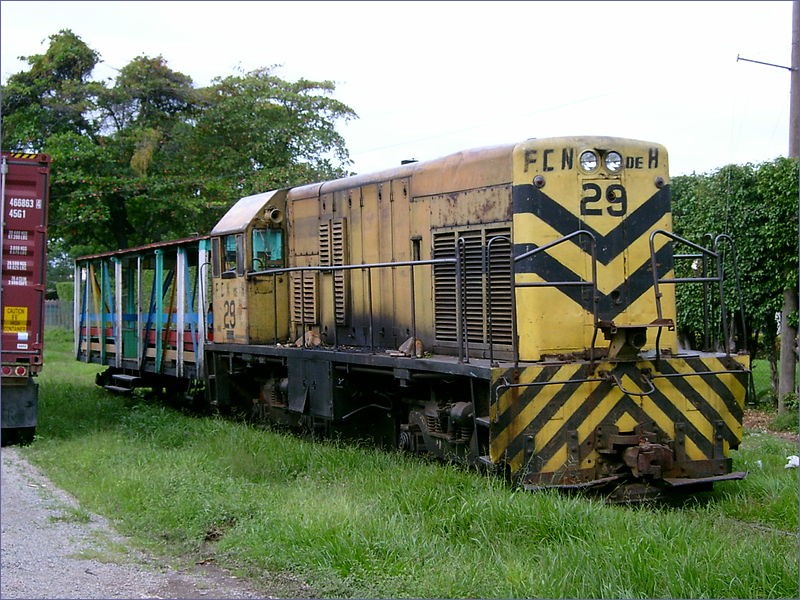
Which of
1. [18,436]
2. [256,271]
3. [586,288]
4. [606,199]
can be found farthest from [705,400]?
[18,436]

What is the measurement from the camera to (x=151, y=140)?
19.3 m

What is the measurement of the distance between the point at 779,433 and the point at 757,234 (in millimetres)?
2646

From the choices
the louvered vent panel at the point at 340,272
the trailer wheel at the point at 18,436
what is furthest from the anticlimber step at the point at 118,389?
the louvered vent panel at the point at 340,272

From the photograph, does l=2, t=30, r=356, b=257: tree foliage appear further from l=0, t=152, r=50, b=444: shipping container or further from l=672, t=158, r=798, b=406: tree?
l=672, t=158, r=798, b=406: tree

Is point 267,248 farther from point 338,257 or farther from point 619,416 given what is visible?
point 619,416

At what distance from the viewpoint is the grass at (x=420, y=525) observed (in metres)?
4.66

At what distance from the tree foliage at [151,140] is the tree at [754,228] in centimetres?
875

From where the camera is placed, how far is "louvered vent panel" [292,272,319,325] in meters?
10.4

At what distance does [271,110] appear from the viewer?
2039cm

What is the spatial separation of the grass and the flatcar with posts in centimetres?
43

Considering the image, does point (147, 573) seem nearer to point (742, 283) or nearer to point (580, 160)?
point (580, 160)

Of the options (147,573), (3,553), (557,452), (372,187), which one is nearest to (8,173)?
(372,187)

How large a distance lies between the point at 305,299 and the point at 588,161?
175 inches

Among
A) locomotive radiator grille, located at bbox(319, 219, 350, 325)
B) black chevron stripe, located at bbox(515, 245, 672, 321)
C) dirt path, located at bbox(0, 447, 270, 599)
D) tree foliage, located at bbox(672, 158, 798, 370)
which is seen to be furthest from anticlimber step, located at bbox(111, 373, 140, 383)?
black chevron stripe, located at bbox(515, 245, 672, 321)
